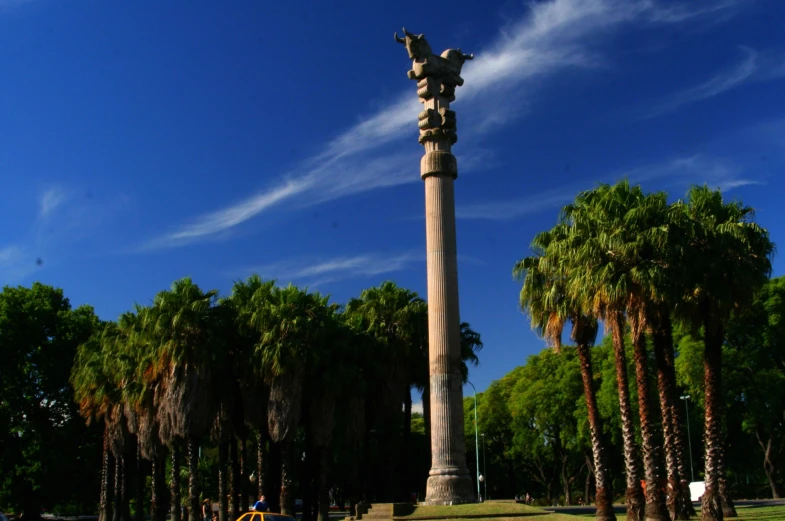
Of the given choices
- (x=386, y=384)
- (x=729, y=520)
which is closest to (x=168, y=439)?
(x=386, y=384)

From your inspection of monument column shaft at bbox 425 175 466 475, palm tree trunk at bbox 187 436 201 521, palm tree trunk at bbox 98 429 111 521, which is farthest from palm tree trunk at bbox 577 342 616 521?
palm tree trunk at bbox 98 429 111 521

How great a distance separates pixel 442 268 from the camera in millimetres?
29281

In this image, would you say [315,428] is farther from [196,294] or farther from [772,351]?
[772,351]

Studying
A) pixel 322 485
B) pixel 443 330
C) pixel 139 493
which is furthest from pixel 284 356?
pixel 139 493

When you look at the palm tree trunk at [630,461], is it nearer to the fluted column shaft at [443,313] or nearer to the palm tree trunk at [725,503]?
the palm tree trunk at [725,503]

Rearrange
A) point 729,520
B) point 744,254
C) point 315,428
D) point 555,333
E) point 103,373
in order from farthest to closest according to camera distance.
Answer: point 103,373
point 315,428
point 555,333
point 729,520
point 744,254

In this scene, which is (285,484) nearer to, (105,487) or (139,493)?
(139,493)

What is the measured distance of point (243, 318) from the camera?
3572cm

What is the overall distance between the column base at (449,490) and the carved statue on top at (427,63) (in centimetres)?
1527

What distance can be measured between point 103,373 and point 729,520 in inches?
1116

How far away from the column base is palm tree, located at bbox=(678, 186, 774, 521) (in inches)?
310

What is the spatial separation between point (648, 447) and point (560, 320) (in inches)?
228

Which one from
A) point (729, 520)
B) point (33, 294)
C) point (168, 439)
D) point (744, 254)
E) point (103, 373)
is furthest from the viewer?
point (33, 294)

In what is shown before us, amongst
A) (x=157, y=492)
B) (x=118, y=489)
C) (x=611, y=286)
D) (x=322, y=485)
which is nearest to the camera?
(x=611, y=286)
